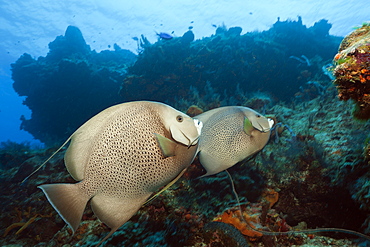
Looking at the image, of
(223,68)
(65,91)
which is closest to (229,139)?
(223,68)

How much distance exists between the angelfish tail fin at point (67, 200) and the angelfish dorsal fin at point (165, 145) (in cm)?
64

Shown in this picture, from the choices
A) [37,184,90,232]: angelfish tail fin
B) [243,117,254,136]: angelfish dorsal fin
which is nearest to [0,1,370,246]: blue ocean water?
[243,117,254,136]: angelfish dorsal fin

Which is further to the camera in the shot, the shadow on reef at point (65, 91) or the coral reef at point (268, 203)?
the shadow on reef at point (65, 91)

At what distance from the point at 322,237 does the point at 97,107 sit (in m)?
15.0

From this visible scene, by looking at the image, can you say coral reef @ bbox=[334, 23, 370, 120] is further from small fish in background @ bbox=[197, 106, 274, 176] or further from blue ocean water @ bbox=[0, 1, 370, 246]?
small fish in background @ bbox=[197, 106, 274, 176]

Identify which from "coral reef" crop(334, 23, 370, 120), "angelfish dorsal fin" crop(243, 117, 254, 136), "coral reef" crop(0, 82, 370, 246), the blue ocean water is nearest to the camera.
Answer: "coral reef" crop(334, 23, 370, 120)

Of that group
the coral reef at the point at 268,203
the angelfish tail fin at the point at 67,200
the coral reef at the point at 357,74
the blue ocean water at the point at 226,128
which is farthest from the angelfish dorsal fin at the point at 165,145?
the coral reef at the point at 357,74

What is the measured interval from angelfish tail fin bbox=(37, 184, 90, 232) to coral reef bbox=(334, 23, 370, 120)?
2.46 metres

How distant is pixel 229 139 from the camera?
6.91 ft

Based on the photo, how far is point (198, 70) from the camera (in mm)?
10820

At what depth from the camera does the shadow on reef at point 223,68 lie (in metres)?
10.1

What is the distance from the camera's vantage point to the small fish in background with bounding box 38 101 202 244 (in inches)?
50.9

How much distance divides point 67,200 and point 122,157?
44cm

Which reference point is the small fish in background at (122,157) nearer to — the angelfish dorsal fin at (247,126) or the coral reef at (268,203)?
the angelfish dorsal fin at (247,126)
